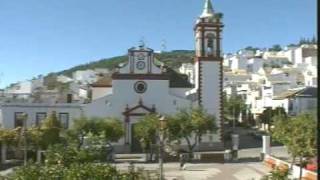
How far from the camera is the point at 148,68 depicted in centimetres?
4141

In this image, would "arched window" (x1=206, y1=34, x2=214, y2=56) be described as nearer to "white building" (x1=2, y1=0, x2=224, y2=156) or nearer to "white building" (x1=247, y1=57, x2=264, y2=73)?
"white building" (x1=2, y1=0, x2=224, y2=156)

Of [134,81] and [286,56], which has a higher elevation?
[286,56]

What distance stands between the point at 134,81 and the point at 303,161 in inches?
771

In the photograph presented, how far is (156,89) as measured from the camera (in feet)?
137

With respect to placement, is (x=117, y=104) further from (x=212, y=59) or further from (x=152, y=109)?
(x=212, y=59)

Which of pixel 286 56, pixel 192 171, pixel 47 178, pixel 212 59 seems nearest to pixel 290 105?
pixel 212 59

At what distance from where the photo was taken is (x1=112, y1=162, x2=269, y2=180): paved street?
2686 centimetres

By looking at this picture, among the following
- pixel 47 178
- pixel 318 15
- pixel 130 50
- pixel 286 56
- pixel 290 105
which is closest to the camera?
pixel 318 15

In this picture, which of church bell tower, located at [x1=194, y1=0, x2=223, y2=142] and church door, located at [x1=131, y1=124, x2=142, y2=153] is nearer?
church door, located at [x1=131, y1=124, x2=142, y2=153]

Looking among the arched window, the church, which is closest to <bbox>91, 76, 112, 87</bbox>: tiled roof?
the church

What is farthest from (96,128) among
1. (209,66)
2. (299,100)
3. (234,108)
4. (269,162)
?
(234,108)

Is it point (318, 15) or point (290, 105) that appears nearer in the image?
point (318, 15)

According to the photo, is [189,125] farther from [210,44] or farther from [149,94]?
[210,44]

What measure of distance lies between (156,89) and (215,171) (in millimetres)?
13564
